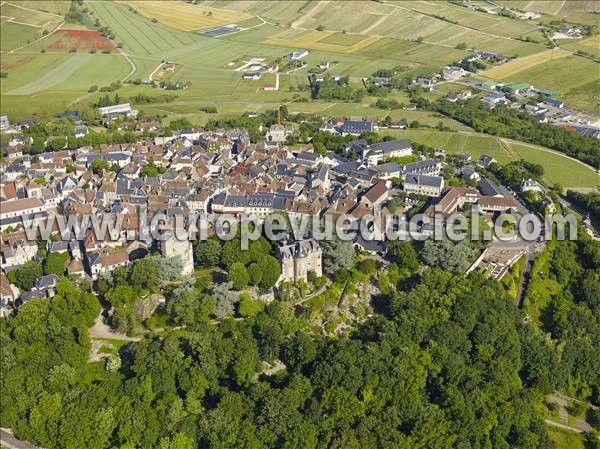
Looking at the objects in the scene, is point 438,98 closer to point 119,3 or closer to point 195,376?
point 195,376

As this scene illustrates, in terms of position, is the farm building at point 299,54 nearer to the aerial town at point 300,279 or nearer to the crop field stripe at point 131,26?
the crop field stripe at point 131,26

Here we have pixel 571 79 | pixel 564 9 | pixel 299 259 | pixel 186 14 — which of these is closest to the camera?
pixel 299 259

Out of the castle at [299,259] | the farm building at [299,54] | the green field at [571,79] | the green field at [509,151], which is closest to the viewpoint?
the castle at [299,259]

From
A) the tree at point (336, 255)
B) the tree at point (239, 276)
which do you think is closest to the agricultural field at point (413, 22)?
the tree at point (336, 255)

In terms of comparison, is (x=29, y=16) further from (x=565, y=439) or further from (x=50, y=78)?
(x=565, y=439)

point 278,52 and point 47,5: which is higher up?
point 47,5

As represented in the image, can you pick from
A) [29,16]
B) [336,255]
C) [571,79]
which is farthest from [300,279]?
[29,16]

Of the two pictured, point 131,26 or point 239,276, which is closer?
point 239,276

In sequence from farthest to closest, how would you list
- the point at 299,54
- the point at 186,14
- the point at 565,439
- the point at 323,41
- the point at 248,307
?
the point at 186,14 < the point at 323,41 < the point at 299,54 < the point at 248,307 < the point at 565,439
